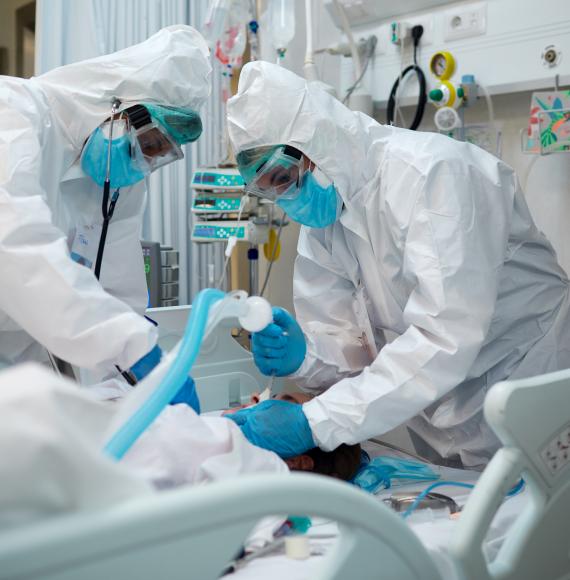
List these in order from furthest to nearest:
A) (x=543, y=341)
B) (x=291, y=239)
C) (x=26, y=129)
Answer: (x=291, y=239) → (x=543, y=341) → (x=26, y=129)

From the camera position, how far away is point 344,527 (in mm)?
810

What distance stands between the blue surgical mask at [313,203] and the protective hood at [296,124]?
0.11 feet

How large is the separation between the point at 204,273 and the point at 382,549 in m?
2.62

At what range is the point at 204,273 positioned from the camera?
11.0 feet

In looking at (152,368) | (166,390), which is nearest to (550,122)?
(152,368)

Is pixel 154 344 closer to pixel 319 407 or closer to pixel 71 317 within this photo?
pixel 71 317

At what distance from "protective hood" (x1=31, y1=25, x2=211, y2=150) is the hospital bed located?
47.9 inches

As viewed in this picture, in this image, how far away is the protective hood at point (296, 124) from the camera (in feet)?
5.35

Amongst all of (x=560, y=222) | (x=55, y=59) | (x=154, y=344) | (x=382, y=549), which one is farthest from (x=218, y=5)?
(x=382, y=549)

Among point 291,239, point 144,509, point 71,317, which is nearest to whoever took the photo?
point 144,509

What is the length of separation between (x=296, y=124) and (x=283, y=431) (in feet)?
2.49

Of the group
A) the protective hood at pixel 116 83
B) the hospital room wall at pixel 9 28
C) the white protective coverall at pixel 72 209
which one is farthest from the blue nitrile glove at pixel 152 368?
the hospital room wall at pixel 9 28

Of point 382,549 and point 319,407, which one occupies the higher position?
point 382,549

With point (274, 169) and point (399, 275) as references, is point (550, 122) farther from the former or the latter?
point (274, 169)
